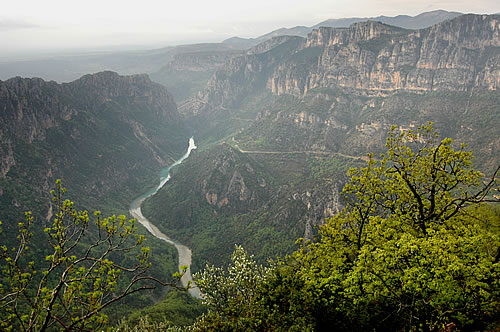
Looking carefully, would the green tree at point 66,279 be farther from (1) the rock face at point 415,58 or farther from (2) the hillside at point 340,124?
(1) the rock face at point 415,58

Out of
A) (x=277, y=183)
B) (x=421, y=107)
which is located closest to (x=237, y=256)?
(x=277, y=183)

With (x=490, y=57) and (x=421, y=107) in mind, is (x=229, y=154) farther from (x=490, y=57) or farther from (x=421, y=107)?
(x=490, y=57)

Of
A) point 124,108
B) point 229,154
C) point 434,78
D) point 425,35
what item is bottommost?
point 229,154

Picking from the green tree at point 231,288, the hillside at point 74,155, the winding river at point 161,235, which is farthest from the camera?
the hillside at point 74,155

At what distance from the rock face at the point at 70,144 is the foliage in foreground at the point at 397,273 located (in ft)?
294

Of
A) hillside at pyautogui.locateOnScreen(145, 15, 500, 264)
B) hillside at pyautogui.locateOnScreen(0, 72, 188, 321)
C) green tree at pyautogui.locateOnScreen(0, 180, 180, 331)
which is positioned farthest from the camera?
hillside at pyautogui.locateOnScreen(145, 15, 500, 264)

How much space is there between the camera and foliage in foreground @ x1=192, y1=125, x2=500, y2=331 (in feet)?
49.7

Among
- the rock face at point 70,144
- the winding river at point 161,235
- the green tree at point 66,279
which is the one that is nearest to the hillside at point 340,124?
the winding river at point 161,235

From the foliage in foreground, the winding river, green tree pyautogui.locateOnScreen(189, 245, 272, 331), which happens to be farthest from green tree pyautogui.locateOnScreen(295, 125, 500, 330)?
the winding river

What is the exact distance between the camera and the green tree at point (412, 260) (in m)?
15.0

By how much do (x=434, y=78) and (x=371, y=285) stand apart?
15533cm

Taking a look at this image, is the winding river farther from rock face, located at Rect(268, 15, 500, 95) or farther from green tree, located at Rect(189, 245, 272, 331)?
rock face, located at Rect(268, 15, 500, 95)

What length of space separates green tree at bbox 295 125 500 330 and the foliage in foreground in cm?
7

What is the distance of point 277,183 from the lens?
12312 centimetres
